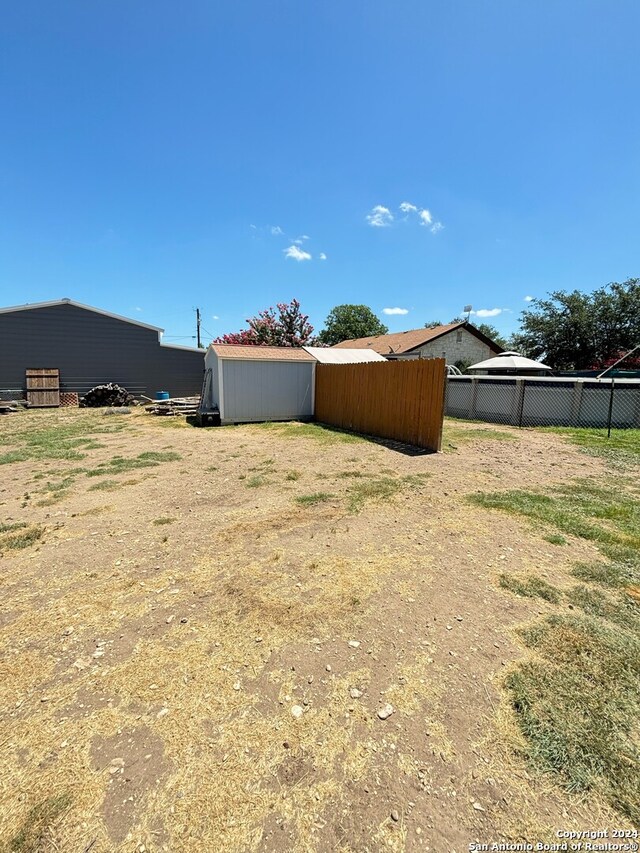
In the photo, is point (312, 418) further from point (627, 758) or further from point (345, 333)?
point (345, 333)

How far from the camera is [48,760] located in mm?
1561

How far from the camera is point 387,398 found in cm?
902

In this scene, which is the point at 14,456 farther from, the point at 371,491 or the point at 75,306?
the point at 75,306

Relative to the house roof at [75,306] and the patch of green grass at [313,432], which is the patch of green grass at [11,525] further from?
the house roof at [75,306]

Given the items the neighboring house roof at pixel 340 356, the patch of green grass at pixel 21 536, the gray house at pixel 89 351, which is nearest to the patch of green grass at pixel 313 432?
the neighboring house roof at pixel 340 356

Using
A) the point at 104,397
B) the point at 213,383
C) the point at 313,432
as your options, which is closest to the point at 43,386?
the point at 104,397

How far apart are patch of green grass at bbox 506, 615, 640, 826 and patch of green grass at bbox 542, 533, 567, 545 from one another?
1.22 m

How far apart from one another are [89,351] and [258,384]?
34.2 feet

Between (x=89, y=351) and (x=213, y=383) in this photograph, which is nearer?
(x=213, y=383)

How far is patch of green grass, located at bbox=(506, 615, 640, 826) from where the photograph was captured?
151cm

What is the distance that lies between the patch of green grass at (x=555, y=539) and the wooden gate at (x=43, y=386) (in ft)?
61.4

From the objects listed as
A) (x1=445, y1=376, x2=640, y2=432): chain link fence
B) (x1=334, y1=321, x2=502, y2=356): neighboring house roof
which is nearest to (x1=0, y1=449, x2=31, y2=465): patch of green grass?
(x1=445, y1=376, x2=640, y2=432): chain link fence

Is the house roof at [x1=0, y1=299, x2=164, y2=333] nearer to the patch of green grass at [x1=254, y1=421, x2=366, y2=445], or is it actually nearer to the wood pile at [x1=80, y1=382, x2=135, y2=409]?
the wood pile at [x1=80, y1=382, x2=135, y2=409]

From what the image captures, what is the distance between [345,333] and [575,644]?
42.7 metres
